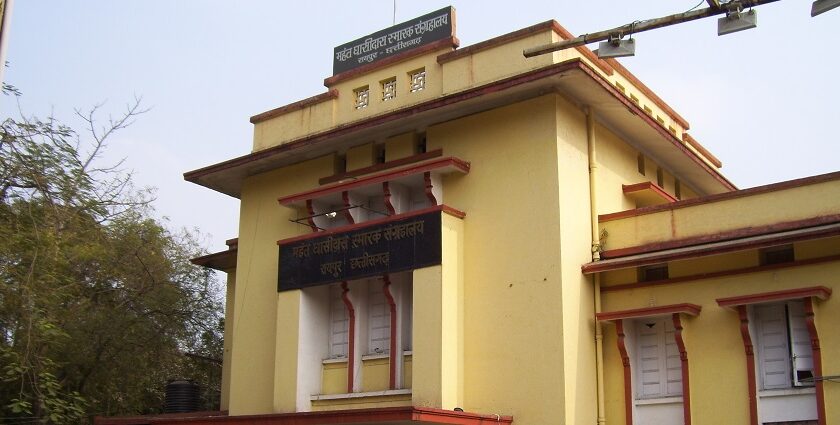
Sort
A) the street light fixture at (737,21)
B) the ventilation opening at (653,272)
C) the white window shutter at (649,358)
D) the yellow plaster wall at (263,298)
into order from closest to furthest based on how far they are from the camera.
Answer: the street light fixture at (737,21)
the white window shutter at (649,358)
the ventilation opening at (653,272)
the yellow plaster wall at (263,298)

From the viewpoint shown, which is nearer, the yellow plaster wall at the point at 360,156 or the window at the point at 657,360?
the window at the point at 657,360

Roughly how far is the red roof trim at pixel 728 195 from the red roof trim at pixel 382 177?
231 centimetres

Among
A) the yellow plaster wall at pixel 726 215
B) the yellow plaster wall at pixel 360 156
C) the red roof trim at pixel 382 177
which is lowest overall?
the yellow plaster wall at pixel 726 215

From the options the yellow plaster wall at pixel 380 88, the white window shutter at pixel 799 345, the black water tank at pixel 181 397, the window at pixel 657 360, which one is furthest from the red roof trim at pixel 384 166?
the white window shutter at pixel 799 345

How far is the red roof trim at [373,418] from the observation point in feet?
43.7

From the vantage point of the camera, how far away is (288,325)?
648 inches

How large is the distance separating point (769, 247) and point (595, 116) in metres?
3.42

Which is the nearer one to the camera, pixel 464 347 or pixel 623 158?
pixel 464 347

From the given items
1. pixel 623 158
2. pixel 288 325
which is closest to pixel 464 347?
pixel 288 325

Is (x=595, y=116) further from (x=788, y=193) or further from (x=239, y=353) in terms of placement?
(x=239, y=353)

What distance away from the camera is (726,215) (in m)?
14.7

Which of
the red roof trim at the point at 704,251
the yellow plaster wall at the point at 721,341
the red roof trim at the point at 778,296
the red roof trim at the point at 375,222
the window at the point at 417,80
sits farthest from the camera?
the window at the point at 417,80

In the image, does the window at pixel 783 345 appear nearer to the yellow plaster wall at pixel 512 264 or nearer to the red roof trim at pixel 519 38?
the yellow plaster wall at pixel 512 264

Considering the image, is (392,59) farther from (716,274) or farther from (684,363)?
(684,363)
